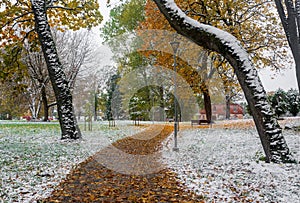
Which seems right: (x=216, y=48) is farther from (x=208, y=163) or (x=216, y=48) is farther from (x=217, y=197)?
(x=217, y=197)

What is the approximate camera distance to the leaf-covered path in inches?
188

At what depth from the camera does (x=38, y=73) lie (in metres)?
28.8

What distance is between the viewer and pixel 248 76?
6.99 m

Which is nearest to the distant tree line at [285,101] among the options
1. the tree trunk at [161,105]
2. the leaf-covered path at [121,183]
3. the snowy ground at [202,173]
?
the tree trunk at [161,105]

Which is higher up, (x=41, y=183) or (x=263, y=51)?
(x=263, y=51)

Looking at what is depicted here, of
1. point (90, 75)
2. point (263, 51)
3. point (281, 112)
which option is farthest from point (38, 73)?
point (281, 112)

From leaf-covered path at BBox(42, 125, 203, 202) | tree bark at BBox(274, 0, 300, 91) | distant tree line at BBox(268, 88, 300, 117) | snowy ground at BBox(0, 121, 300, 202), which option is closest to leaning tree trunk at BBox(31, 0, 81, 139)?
snowy ground at BBox(0, 121, 300, 202)

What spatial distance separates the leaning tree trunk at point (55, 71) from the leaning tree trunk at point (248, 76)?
246 inches

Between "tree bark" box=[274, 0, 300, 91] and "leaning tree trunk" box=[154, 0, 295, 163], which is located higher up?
"tree bark" box=[274, 0, 300, 91]

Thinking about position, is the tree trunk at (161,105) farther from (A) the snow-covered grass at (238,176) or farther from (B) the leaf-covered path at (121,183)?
(B) the leaf-covered path at (121,183)

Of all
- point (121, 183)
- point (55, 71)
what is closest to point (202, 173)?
point (121, 183)

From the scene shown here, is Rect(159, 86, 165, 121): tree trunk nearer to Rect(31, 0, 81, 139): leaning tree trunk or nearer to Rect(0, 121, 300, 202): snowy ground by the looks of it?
Rect(31, 0, 81, 139): leaning tree trunk

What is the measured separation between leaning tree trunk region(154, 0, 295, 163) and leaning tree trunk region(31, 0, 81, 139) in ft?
20.5

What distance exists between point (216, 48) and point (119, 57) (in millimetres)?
27775
